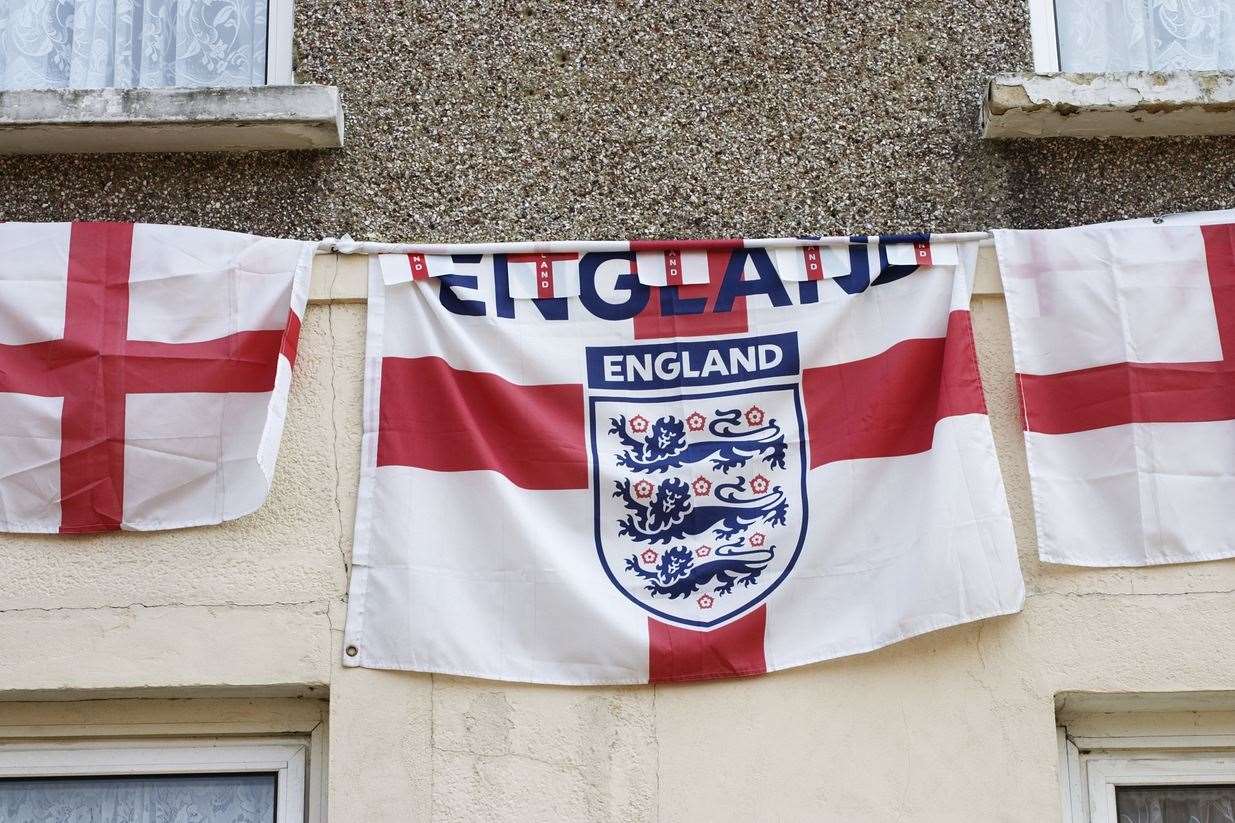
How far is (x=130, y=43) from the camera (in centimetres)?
405

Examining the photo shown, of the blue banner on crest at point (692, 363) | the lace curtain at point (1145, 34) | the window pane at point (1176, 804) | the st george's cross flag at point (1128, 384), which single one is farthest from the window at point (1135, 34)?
the window pane at point (1176, 804)

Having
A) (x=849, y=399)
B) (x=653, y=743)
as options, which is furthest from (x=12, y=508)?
(x=849, y=399)

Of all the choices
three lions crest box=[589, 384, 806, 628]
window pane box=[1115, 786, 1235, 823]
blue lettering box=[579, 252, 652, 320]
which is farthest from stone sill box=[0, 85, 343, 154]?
window pane box=[1115, 786, 1235, 823]

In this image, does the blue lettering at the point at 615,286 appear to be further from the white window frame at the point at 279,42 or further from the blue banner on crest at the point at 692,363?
the white window frame at the point at 279,42

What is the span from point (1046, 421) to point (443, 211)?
1.65 m

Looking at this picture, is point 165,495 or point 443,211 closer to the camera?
point 165,495

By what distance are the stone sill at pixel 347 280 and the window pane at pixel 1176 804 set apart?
1.32 metres

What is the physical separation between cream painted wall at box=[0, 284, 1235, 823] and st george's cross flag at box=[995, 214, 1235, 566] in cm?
9

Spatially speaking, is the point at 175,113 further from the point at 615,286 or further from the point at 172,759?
the point at 172,759

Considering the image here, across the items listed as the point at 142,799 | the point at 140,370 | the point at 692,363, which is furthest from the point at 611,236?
the point at 142,799

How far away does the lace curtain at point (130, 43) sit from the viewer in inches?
158

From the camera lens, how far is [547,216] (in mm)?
3779

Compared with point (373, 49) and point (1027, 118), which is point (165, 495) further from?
point (1027, 118)

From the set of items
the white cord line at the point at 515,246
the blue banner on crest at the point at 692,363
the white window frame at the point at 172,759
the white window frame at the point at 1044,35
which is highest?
the white window frame at the point at 1044,35
